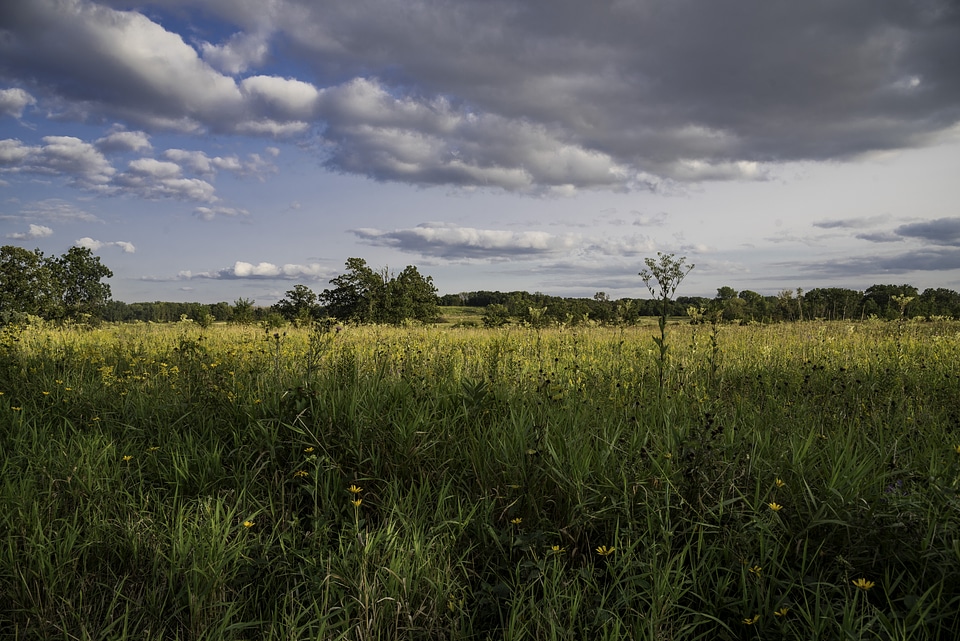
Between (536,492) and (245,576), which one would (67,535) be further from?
(536,492)

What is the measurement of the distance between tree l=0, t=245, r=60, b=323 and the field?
56.3 m

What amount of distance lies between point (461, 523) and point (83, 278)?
78.5 metres

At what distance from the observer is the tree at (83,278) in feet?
202

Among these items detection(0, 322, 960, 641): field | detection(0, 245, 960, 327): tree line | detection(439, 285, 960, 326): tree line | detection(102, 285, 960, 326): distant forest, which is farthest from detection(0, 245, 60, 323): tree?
detection(0, 322, 960, 641): field

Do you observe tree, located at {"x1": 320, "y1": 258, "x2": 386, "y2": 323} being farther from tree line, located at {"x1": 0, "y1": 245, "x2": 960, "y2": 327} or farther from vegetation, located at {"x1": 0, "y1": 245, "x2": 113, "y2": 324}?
vegetation, located at {"x1": 0, "y1": 245, "x2": 113, "y2": 324}

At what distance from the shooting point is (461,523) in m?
2.85

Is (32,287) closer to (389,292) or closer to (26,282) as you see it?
(26,282)

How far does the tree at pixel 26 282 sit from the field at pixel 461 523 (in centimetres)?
5627

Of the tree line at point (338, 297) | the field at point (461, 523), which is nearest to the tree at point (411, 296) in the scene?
the tree line at point (338, 297)

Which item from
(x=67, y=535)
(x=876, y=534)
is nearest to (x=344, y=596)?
(x=67, y=535)

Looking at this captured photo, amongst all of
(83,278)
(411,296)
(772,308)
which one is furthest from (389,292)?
(83,278)

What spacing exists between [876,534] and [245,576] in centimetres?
317

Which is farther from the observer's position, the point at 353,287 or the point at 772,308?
the point at 353,287

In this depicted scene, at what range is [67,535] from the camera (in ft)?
9.25
